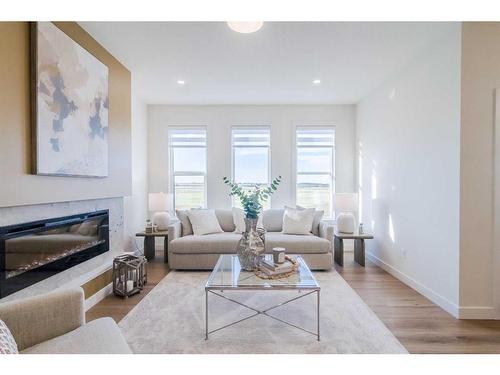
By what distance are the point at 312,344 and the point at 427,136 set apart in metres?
2.39

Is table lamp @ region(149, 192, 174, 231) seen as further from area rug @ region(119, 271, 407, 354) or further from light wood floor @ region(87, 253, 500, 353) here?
area rug @ region(119, 271, 407, 354)

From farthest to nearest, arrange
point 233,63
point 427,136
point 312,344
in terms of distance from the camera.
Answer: point 233,63 → point 427,136 → point 312,344

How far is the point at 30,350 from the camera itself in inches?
48.9

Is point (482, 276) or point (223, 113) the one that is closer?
point (482, 276)

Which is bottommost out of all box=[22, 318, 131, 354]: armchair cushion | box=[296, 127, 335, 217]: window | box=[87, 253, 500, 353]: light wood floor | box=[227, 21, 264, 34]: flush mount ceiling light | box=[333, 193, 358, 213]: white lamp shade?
box=[87, 253, 500, 353]: light wood floor

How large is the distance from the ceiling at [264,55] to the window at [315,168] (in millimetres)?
832

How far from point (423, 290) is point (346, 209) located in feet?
5.06

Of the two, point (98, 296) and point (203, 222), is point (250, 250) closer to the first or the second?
point (98, 296)

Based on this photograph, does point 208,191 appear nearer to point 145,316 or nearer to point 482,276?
point 145,316

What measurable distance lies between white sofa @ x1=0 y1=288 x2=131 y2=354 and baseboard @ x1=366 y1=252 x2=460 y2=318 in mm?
2740

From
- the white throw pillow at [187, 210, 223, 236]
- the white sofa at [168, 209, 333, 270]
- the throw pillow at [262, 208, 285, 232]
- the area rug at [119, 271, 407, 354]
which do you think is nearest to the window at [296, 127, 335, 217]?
the throw pillow at [262, 208, 285, 232]

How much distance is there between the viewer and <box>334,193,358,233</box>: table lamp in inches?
161

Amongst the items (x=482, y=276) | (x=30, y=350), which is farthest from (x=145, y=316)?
(x=482, y=276)
